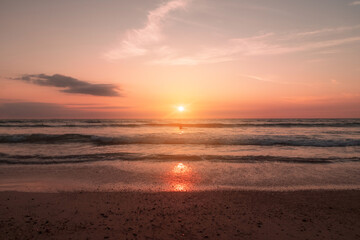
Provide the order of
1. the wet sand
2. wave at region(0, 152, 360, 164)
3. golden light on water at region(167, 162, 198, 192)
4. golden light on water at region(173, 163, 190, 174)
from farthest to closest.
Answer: wave at region(0, 152, 360, 164)
golden light on water at region(173, 163, 190, 174)
golden light on water at region(167, 162, 198, 192)
the wet sand

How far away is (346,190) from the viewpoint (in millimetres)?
5895

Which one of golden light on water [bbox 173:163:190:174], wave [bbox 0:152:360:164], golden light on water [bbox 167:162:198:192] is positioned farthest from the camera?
wave [bbox 0:152:360:164]

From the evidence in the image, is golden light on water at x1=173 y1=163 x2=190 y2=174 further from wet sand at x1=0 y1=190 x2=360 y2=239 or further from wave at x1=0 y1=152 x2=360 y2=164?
wet sand at x1=0 y1=190 x2=360 y2=239

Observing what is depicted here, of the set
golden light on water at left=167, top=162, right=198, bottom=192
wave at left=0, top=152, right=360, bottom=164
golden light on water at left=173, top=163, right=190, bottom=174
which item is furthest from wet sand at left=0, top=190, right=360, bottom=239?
wave at left=0, top=152, right=360, bottom=164

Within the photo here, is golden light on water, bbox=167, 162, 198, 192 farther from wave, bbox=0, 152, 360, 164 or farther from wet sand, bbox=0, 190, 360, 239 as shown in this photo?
wave, bbox=0, 152, 360, 164

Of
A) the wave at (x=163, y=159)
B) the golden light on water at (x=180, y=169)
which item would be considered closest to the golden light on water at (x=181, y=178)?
the golden light on water at (x=180, y=169)

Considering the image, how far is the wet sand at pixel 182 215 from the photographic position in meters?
3.67

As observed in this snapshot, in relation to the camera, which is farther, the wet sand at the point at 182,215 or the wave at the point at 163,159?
the wave at the point at 163,159

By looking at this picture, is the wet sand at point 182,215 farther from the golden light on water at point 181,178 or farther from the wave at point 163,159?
the wave at point 163,159

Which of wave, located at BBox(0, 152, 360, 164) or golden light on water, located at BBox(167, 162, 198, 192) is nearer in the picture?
golden light on water, located at BBox(167, 162, 198, 192)

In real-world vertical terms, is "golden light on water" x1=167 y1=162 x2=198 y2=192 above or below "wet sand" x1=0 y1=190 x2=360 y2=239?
below

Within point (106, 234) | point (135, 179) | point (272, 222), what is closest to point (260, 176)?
point (272, 222)

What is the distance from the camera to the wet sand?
3.67 m

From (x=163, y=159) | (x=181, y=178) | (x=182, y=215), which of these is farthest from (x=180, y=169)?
(x=182, y=215)
